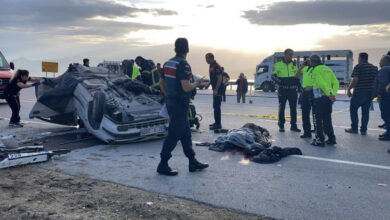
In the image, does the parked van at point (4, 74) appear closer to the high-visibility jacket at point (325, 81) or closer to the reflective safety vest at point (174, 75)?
the reflective safety vest at point (174, 75)

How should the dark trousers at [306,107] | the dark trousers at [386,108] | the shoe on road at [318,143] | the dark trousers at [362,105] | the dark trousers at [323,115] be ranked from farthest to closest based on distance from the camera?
the dark trousers at [362,105] < the dark trousers at [386,108] < the dark trousers at [306,107] < the dark trousers at [323,115] < the shoe on road at [318,143]

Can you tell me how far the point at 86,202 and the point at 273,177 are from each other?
2559mm

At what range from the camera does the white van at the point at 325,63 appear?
2853cm

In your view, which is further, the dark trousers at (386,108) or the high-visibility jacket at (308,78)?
the dark trousers at (386,108)

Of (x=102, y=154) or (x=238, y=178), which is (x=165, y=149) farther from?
(x=102, y=154)

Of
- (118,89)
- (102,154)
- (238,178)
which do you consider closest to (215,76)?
(118,89)

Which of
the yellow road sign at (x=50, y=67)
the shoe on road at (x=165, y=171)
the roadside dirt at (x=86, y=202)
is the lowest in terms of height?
the roadside dirt at (x=86, y=202)

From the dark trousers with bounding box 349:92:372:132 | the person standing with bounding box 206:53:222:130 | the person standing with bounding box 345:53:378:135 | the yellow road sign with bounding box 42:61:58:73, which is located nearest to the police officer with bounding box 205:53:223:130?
the person standing with bounding box 206:53:222:130

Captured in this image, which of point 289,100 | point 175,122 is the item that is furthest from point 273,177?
point 289,100

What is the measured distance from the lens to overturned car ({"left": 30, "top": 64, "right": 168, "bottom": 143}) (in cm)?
753

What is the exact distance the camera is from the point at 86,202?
169 inches

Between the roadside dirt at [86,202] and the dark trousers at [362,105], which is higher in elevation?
the dark trousers at [362,105]

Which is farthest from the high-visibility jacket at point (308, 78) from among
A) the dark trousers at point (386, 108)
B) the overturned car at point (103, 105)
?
the overturned car at point (103, 105)

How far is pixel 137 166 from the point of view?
598 centimetres
